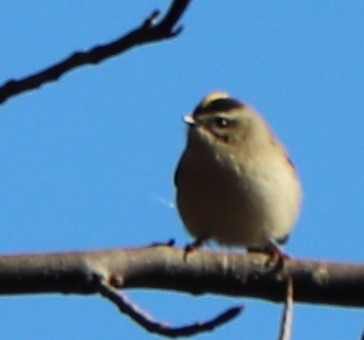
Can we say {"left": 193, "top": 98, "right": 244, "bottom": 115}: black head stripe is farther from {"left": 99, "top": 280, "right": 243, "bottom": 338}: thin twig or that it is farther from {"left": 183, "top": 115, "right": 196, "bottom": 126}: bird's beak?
{"left": 99, "top": 280, "right": 243, "bottom": 338}: thin twig

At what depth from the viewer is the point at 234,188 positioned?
17.9ft

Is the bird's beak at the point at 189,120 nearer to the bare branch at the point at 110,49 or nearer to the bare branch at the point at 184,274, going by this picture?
the bare branch at the point at 184,274

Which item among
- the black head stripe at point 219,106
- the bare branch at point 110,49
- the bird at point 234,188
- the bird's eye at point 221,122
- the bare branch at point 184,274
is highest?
the black head stripe at point 219,106

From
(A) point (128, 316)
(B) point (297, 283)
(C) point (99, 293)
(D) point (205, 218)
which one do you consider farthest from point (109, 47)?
(D) point (205, 218)

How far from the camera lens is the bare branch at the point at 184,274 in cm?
321

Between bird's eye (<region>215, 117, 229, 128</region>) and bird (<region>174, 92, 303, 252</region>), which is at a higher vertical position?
bird's eye (<region>215, 117, 229, 128</region>)

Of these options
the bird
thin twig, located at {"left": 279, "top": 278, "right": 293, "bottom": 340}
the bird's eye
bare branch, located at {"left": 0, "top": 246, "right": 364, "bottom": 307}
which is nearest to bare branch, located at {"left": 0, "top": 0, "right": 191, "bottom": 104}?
thin twig, located at {"left": 279, "top": 278, "right": 293, "bottom": 340}

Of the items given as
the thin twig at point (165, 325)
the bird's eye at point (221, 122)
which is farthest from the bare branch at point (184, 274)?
the bird's eye at point (221, 122)

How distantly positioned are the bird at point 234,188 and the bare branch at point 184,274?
5.61ft

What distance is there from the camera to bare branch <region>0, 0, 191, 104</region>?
1.92m

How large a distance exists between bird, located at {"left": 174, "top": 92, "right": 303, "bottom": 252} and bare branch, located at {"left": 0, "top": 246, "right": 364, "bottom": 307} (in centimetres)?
171

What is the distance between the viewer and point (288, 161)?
5.98 meters

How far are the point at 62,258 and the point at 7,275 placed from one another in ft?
0.58

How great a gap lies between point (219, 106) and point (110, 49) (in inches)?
170
